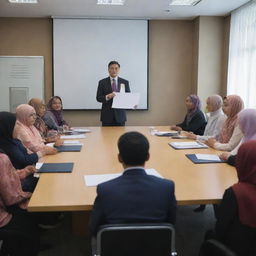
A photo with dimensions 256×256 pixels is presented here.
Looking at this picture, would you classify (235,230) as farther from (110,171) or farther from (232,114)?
(232,114)

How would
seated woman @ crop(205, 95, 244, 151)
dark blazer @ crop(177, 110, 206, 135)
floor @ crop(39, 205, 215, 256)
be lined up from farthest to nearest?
dark blazer @ crop(177, 110, 206, 135) → seated woman @ crop(205, 95, 244, 151) → floor @ crop(39, 205, 215, 256)

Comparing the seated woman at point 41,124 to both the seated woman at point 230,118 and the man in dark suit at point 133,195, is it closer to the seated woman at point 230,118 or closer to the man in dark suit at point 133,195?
the seated woman at point 230,118

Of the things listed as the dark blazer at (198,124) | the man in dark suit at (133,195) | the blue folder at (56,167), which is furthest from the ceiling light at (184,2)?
the man in dark suit at (133,195)

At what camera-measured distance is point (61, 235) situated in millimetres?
2775

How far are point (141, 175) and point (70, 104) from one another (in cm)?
514

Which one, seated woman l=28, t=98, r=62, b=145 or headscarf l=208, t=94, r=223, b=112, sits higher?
headscarf l=208, t=94, r=223, b=112

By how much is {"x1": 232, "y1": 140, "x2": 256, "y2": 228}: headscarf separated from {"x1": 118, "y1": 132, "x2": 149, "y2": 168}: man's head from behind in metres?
0.47

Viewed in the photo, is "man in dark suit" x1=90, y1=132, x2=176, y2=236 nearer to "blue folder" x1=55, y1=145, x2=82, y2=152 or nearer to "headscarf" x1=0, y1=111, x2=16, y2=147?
"headscarf" x1=0, y1=111, x2=16, y2=147

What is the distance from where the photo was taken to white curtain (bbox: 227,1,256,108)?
5.11 metres

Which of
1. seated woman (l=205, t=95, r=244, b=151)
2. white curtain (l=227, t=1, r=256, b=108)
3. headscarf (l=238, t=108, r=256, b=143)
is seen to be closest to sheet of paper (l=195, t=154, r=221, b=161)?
headscarf (l=238, t=108, r=256, b=143)

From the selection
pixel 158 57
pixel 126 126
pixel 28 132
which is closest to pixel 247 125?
pixel 28 132

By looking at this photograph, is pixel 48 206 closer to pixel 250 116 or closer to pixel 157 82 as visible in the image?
pixel 250 116

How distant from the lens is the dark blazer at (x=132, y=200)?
53.2 inches

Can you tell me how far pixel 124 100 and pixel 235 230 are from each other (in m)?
3.31
